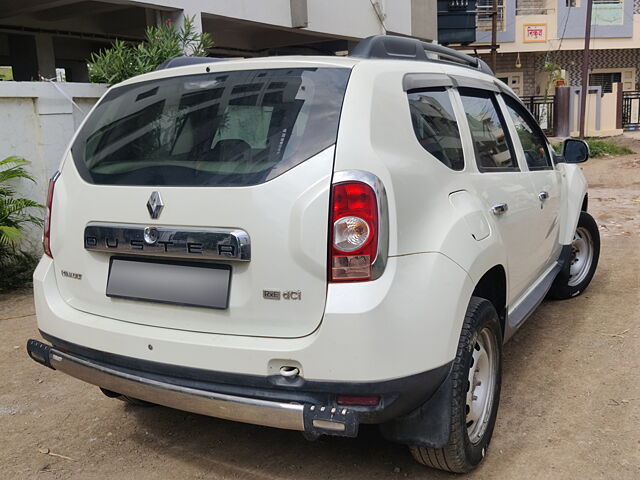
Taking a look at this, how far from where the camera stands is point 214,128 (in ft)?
9.10

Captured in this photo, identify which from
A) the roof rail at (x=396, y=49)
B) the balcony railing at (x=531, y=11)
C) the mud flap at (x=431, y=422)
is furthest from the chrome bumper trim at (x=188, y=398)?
the balcony railing at (x=531, y=11)

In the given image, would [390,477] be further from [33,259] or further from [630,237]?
[630,237]

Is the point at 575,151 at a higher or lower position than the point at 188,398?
higher

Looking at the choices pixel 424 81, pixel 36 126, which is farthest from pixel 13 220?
pixel 424 81

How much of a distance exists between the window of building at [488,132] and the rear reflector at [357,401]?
1382mm

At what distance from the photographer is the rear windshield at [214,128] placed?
8.34 feet

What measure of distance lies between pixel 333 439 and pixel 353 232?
1360mm

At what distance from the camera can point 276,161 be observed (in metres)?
2.51

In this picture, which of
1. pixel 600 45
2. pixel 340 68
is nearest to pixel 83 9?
→ pixel 340 68

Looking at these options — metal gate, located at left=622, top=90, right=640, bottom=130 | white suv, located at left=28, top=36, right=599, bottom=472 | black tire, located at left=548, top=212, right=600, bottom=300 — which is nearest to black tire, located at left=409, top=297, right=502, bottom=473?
white suv, located at left=28, top=36, right=599, bottom=472

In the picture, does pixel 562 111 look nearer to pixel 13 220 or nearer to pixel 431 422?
pixel 13 220

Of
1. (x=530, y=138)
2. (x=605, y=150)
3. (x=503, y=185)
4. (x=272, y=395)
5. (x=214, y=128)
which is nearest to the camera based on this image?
(x=272, y=395)

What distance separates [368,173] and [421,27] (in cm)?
1546

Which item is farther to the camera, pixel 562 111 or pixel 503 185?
pixel 562 111
